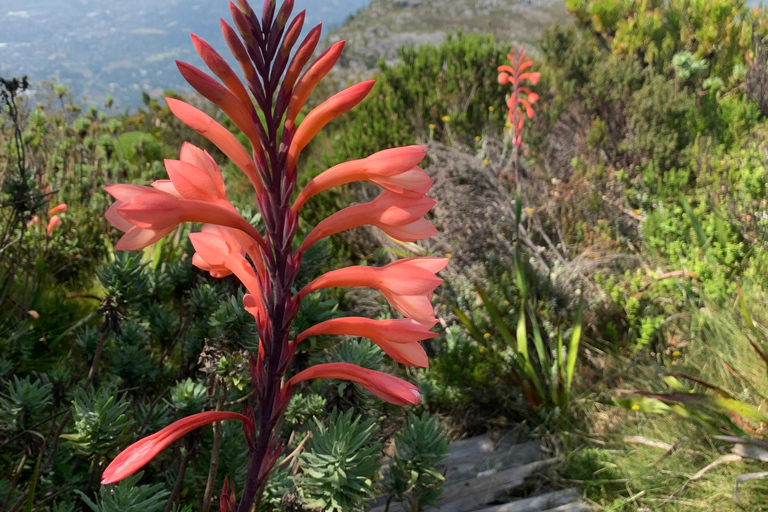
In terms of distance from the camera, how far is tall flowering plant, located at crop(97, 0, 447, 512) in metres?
0.77

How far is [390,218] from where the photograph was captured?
89 cm

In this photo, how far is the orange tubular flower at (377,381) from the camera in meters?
0.80

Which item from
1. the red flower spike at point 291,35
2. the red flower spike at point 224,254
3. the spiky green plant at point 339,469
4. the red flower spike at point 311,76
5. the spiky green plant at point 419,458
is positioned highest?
the red flower spike at point 291,35

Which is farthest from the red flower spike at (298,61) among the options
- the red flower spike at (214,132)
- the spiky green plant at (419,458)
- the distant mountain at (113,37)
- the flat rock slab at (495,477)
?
the distant mountain at (113,37)

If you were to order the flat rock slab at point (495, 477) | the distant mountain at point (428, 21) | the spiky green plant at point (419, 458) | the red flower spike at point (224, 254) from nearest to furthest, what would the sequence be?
the red flower spike at point (224, 254), the spiky green plant at point (419, 458), the flat rock slab at point (495, 477), the distant mountain at point (428, 21)

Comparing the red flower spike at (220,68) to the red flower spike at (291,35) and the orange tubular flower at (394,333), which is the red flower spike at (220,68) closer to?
the red flower spike at (291,35)

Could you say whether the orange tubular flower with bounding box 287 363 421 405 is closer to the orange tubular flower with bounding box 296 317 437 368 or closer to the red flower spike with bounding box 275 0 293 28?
the orange tubular flower with bounding box 296 317 437 368

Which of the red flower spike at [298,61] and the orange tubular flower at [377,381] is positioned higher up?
the red flower spike at [298,61]

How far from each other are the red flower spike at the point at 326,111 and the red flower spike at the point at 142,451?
0.44 metres

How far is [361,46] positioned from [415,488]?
2798cm

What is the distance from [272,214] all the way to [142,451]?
401 mm

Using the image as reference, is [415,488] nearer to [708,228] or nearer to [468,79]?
[708,228]

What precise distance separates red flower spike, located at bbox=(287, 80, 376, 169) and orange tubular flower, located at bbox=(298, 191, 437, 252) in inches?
5.2

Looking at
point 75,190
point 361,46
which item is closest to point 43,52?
point 361,46
